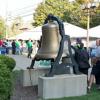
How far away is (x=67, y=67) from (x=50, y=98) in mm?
1359

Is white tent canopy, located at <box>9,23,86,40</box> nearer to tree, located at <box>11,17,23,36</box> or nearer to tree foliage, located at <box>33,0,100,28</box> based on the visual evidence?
tree foliage, located at <box>33,0,100,28</box>

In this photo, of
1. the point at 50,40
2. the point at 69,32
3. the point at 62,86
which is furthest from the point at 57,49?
the point at 69,32

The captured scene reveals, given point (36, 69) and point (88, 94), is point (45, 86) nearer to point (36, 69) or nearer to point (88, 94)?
point (88, 94)

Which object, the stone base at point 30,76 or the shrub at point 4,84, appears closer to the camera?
the shrub at point 4,84

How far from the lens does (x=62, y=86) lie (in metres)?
10.9

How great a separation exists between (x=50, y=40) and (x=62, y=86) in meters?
1.76

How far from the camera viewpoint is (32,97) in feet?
36.2

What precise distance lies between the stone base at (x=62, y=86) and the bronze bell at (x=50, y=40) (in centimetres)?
101

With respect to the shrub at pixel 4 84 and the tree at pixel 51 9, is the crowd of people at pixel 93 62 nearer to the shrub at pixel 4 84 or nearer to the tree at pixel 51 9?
the shrub at pixel 4 84

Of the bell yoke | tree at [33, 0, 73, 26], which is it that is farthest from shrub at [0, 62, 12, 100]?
tree at [33, 0, 73, 26]

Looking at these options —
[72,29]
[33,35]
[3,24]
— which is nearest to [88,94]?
[72,29]

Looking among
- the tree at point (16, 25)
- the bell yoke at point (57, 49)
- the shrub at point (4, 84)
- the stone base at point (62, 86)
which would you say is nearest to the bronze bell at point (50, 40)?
the bell yoke at point (57, 49)

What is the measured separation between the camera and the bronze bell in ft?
39.2

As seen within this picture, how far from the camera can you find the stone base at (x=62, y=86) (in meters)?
10.7
